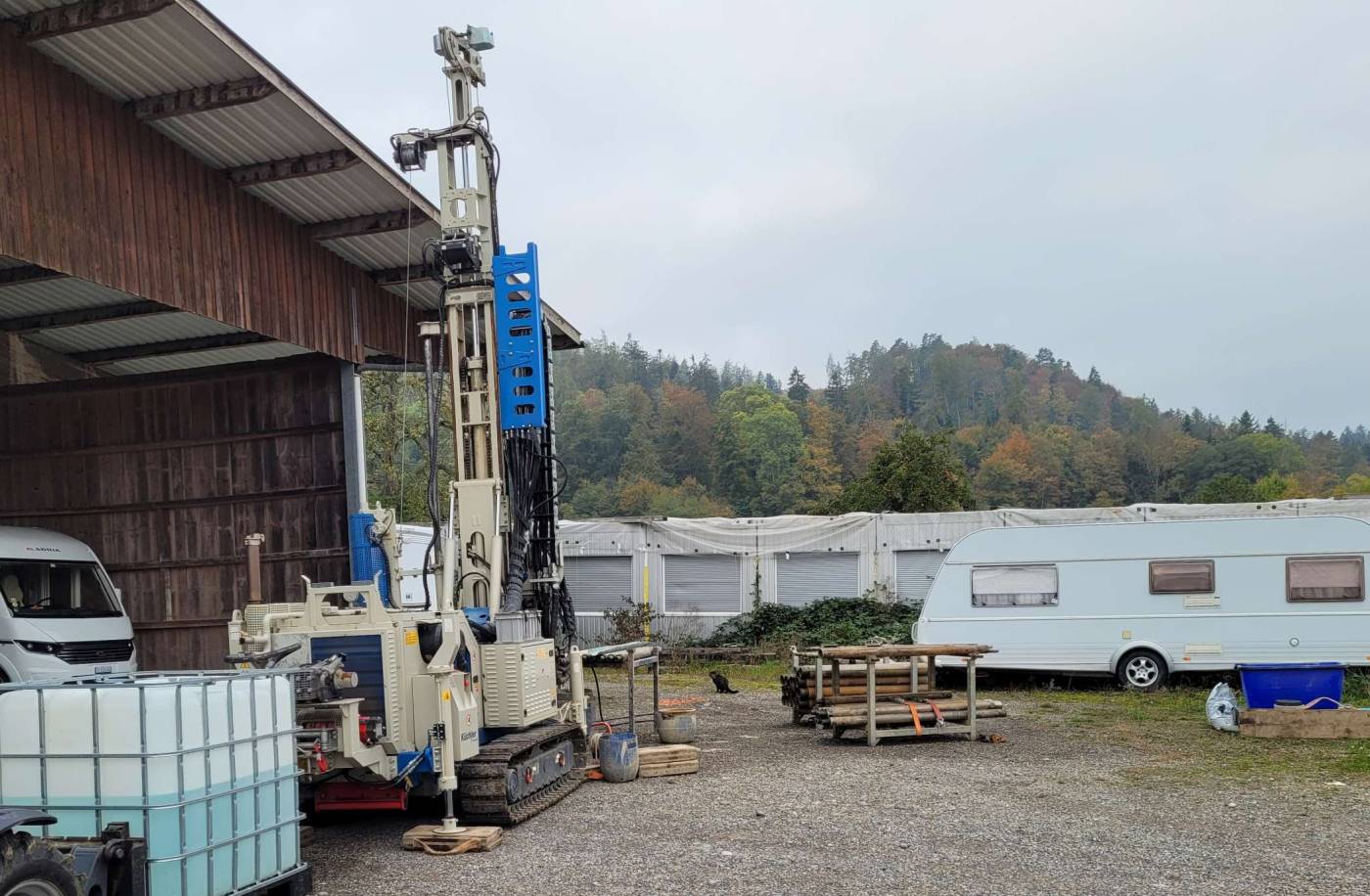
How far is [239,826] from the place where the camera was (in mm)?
6957

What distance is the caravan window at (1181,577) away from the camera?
1834 cm

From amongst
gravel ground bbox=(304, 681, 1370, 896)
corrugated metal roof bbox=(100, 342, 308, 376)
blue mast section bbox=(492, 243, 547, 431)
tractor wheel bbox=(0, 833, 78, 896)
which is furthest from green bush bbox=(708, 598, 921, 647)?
tractor wheel bbox=(0, 833, 78, 896)

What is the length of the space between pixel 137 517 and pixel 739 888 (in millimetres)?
13070

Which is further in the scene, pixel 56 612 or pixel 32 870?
pixel 56 612

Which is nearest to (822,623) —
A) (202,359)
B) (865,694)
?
(865,694)

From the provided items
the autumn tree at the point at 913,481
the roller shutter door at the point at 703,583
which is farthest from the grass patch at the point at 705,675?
the autumn tree at the point at 913,481

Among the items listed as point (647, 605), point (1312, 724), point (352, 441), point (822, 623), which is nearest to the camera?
point (1312, 724)

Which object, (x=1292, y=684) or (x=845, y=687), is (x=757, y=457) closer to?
(x=845, y=687)

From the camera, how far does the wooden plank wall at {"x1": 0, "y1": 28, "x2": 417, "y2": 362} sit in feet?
37.6

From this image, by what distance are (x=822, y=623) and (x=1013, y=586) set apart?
249 inches

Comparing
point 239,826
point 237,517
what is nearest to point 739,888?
point 239,826

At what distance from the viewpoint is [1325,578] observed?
17.9 m

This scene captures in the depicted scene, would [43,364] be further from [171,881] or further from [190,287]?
[171,881]

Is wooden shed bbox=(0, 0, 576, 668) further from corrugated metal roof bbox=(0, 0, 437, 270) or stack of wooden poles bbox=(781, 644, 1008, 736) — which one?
stack of wooden poles bbox=(781, 644, 1008, 736)
